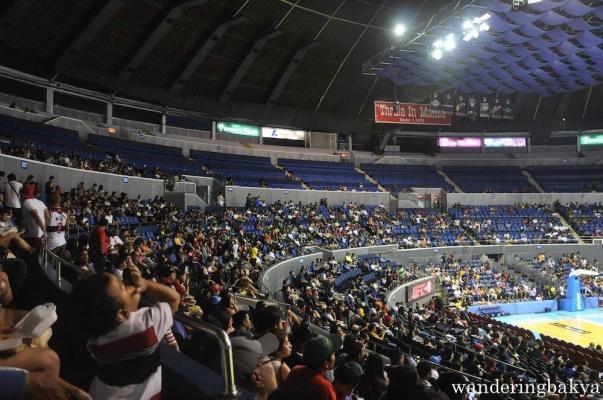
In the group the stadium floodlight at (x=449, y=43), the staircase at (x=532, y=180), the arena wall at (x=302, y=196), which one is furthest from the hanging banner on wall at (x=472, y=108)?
the stadium floodlight at (x=449, y=43)

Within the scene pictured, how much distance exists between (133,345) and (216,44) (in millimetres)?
28447

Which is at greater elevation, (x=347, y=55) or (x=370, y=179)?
(x=347, y=55)

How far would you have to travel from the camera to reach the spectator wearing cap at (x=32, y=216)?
6.72m

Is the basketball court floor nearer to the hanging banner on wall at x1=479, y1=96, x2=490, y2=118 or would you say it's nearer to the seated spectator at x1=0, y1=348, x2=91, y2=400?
the hanging banner on wall at x1=479, y1=96, x2=490, y2=118

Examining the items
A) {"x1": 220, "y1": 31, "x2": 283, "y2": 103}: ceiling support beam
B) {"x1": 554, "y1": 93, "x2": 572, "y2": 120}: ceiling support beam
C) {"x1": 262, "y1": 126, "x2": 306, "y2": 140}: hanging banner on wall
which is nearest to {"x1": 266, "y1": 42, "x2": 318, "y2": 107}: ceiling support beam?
{"x1": 220, "y1": 31, "x2": 283, "y2": 103}: ceiling support beam

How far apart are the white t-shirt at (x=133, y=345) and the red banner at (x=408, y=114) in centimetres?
3501

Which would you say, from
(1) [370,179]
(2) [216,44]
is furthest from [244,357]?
(1) [370,179]

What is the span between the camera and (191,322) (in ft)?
9.68

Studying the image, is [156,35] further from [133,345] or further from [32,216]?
[133,345]

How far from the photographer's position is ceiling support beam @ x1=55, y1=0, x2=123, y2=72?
22016 millimetres

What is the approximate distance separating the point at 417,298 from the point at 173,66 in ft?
63.9

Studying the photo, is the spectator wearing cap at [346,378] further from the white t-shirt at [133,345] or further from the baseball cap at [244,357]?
the white t-shirt at [133,345]

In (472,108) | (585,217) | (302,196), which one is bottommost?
(585,217)

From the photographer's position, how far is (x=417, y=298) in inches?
923
